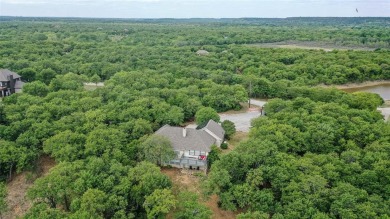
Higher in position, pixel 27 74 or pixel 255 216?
pixel 27 74

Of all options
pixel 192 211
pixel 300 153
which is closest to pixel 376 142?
pixel 300 153

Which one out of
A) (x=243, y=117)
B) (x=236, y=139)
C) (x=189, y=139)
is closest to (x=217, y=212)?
(x=189, y=139)

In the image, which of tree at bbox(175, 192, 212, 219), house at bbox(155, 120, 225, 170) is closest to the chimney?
house at bbox(155, 120, 225, 170)

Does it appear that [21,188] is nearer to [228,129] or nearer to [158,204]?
[158,204]

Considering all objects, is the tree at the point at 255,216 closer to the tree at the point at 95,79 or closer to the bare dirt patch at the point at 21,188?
the bare dirt patch at the point at 21,188

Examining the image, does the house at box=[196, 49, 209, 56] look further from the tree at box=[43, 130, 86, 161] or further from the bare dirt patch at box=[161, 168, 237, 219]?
the bare dirt patch at box=[161, 168, 237, 219]

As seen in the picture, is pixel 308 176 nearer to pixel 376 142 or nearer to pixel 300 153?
pixel 300 153
